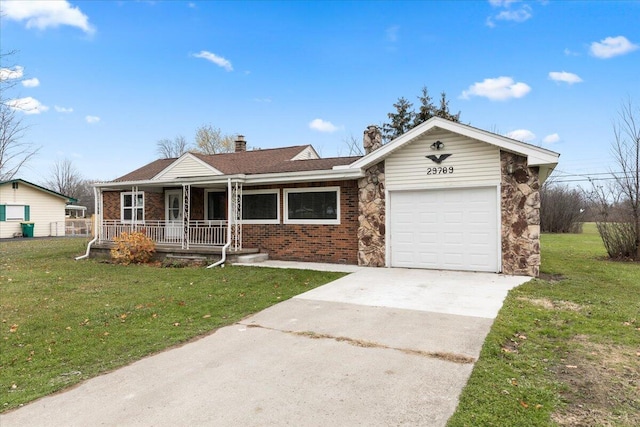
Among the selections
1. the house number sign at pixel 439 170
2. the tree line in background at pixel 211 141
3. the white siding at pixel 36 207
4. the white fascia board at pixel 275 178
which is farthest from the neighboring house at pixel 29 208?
the house number sign at pixel 439 170

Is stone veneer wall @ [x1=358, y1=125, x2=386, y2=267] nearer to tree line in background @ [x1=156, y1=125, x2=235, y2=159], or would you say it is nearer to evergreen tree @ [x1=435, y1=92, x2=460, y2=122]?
evergreen tree @ [x1=435, y1=92, x2=460, y2=122]

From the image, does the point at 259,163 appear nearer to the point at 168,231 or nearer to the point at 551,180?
the point at 168,231

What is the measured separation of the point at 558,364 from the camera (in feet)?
12.3

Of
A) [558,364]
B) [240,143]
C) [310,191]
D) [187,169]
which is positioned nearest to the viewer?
[558,364]

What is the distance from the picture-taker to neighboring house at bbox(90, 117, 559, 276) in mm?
8891

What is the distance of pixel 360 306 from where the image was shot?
627 centimetres

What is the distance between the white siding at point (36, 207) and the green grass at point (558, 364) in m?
31.1

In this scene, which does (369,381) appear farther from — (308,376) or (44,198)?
(44,198)

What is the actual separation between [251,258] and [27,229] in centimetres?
2343

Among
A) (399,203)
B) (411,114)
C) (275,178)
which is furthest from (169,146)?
(399,203)

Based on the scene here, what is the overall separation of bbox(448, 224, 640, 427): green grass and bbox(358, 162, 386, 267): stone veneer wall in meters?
4.07

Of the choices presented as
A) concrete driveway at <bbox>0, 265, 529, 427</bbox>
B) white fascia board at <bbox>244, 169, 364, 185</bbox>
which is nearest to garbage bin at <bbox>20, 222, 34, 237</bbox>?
white fascia board at <bbox>244, 169, 364, 185</bbox>

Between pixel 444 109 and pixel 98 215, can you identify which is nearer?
pixel 98 215

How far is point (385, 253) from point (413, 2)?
9457 mm
